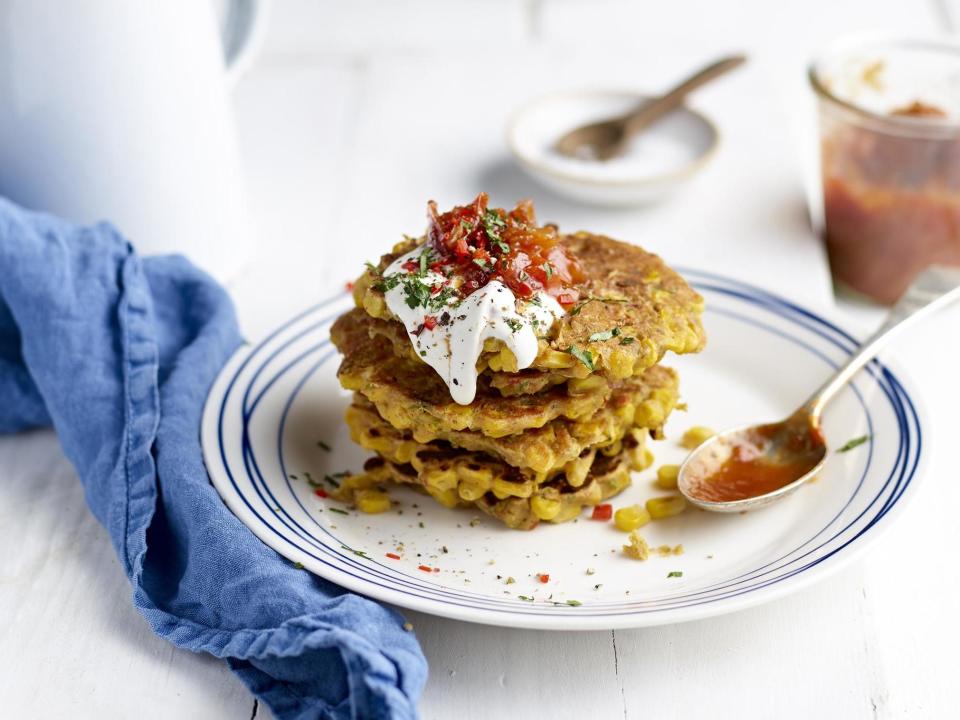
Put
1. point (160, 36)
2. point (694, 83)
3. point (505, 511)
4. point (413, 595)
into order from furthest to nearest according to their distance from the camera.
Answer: point (694, 83), point (160, 36), point (505, 511), point (413, 595)

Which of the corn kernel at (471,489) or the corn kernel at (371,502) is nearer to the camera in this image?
the corn kernel at (471,489)

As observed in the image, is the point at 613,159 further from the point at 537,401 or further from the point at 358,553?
the point at 358,553

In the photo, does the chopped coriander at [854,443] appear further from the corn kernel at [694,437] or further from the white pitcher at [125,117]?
the white pitcher at [125,117]

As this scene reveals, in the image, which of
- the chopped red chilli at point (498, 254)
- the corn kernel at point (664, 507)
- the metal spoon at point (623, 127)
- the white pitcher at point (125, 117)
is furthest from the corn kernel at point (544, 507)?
the metal spoon at point (623, 127)

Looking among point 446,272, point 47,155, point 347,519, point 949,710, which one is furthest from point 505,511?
point 47,155

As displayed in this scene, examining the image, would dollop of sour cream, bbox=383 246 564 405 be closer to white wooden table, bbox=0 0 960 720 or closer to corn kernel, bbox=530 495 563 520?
corn kernel, bbox=530 495 563 520

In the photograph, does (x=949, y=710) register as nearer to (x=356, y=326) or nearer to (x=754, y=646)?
(x=754, y=646)

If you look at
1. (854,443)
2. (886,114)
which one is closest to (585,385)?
(854,443)
